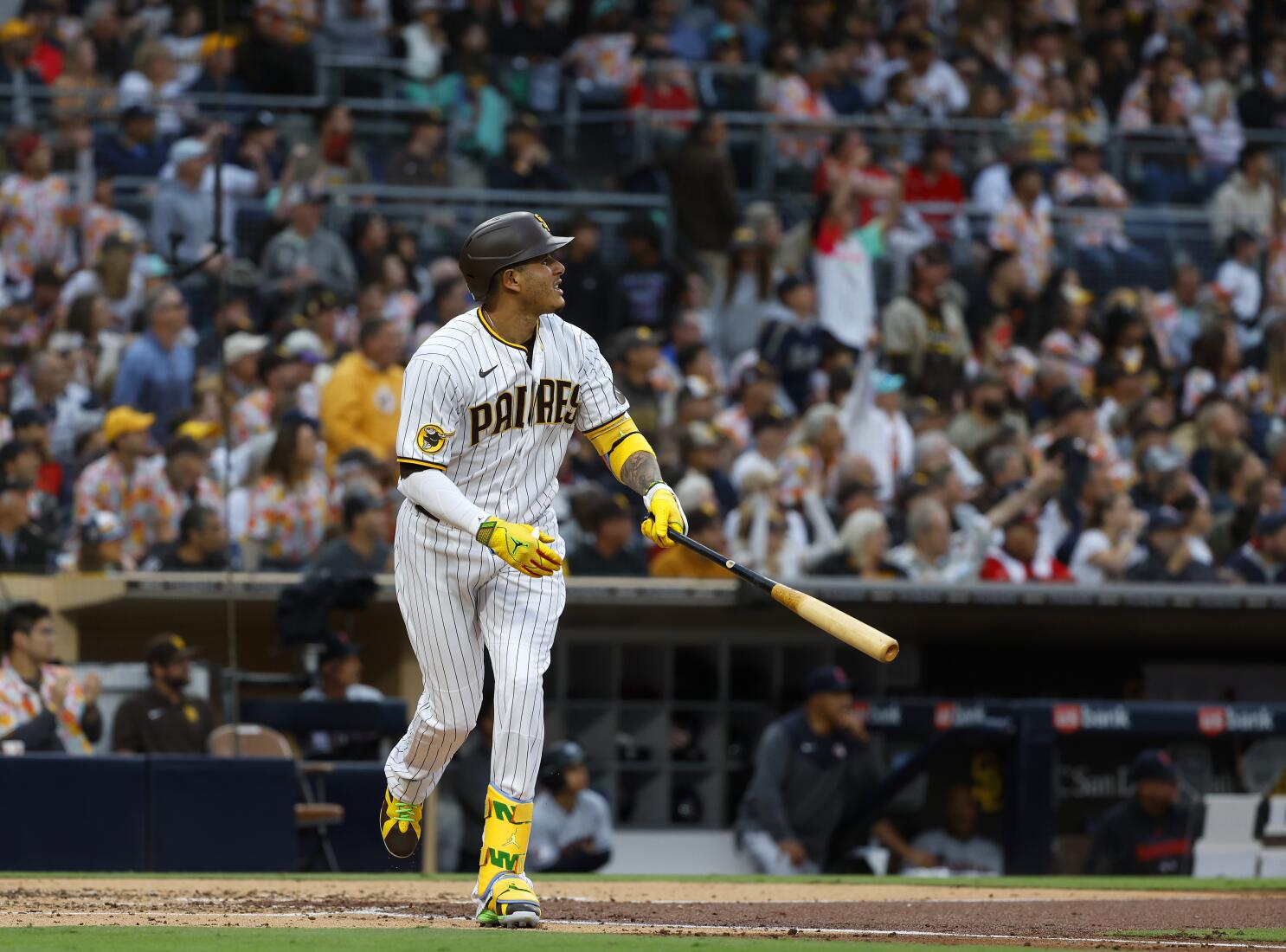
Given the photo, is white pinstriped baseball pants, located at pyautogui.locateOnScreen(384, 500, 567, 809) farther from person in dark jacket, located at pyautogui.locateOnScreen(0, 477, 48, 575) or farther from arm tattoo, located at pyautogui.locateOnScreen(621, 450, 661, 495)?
person in dark jacket, located at pyautogui.locateOnScreen(0, 477, 48, 575)

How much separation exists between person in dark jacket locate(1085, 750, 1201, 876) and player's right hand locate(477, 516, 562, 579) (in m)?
5.53

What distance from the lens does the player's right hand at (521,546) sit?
17.7 ft

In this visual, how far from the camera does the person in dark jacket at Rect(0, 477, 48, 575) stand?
33.0 ft

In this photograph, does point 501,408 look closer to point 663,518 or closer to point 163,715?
point 663,518

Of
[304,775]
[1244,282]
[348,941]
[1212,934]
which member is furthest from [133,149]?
[1212,934]

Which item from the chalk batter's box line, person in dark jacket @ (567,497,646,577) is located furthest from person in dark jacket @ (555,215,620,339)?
the chalk batter's box line

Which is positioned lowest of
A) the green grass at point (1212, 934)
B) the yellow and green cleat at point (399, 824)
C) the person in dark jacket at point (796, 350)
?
the green grass at point (1212, 934)

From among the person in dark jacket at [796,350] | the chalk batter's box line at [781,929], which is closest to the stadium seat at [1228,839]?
the person in dark jacket at [796,350]

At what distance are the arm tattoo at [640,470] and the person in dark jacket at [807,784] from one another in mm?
4538

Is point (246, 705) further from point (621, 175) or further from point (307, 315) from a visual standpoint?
point (621, 175)

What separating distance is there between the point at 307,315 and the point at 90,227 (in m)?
1.49

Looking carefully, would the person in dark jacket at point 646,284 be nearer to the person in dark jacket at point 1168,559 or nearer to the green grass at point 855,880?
the person in dark jacket at point 1168,559

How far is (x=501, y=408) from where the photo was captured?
19.0 feet

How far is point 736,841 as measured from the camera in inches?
416
